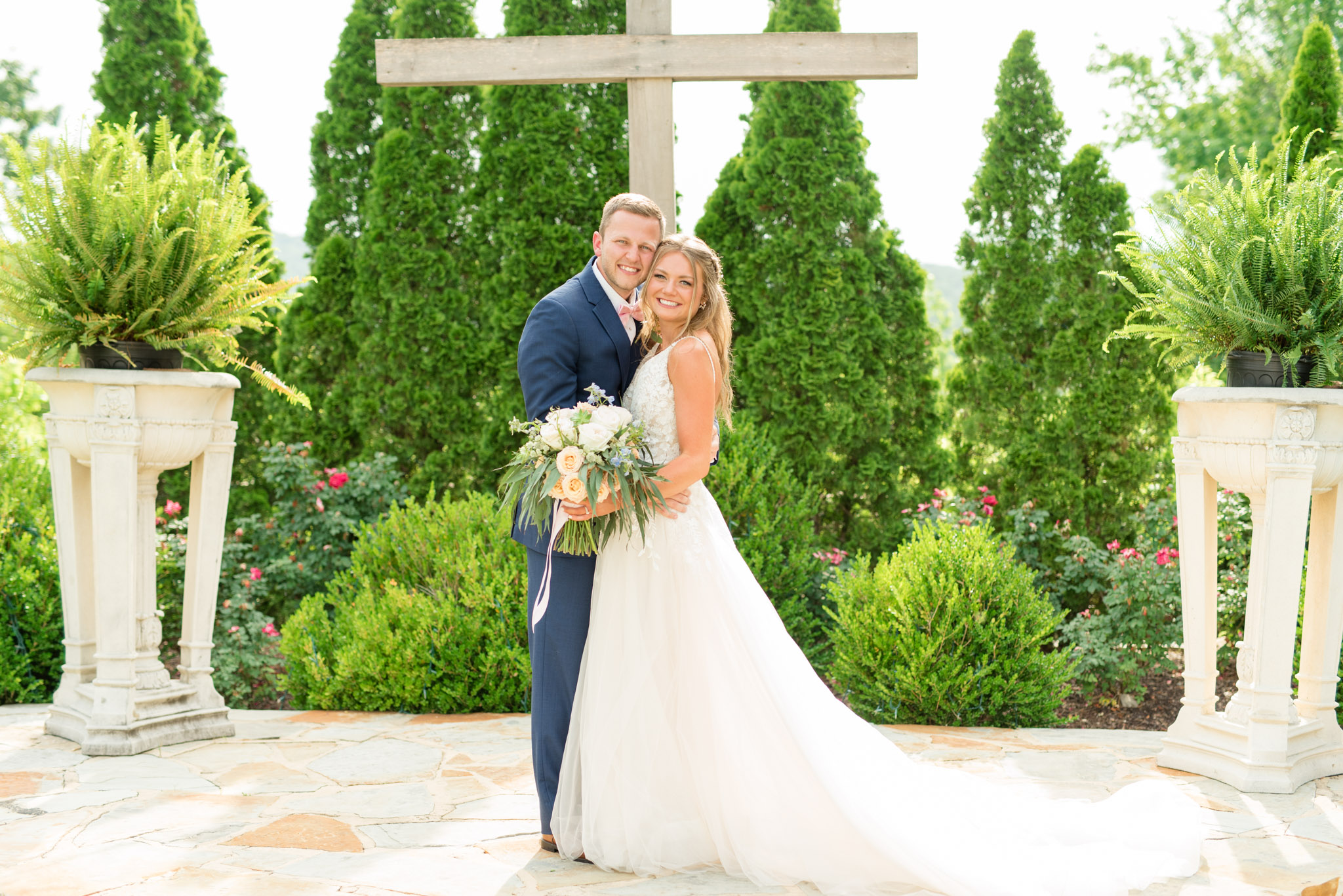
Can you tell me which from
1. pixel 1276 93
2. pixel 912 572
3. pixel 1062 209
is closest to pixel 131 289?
pixel 912 572

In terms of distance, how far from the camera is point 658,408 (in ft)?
9.55

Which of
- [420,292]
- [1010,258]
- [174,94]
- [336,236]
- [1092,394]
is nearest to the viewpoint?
[1092,394]

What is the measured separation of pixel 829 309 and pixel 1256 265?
8.94ft

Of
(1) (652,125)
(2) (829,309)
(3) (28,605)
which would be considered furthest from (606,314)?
(3) (28,605)

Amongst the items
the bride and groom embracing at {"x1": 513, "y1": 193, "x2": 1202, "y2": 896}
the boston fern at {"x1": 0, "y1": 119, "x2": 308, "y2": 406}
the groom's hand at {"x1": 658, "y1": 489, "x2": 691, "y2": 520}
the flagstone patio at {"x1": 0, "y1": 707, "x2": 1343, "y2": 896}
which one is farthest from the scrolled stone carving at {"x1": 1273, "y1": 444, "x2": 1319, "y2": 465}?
the boston fern at {"x1": 0, "y1": 119, "x2": 308, "y2": 406}

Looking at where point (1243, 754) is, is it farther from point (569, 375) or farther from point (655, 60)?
point (655, 60)

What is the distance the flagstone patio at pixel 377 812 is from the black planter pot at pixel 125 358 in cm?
159

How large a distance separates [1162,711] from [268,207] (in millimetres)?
6237

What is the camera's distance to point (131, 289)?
150 inches

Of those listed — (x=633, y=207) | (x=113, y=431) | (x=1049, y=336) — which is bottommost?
(x=113, y=431)

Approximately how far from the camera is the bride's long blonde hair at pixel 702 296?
289 cm

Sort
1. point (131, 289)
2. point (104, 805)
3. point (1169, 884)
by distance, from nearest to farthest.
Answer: point (1169, 884)
point (104, 805)
point (131, 289)

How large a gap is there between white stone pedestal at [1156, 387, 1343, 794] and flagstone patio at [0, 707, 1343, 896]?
0.14 m

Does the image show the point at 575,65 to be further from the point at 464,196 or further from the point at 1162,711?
the point at 1162,711
